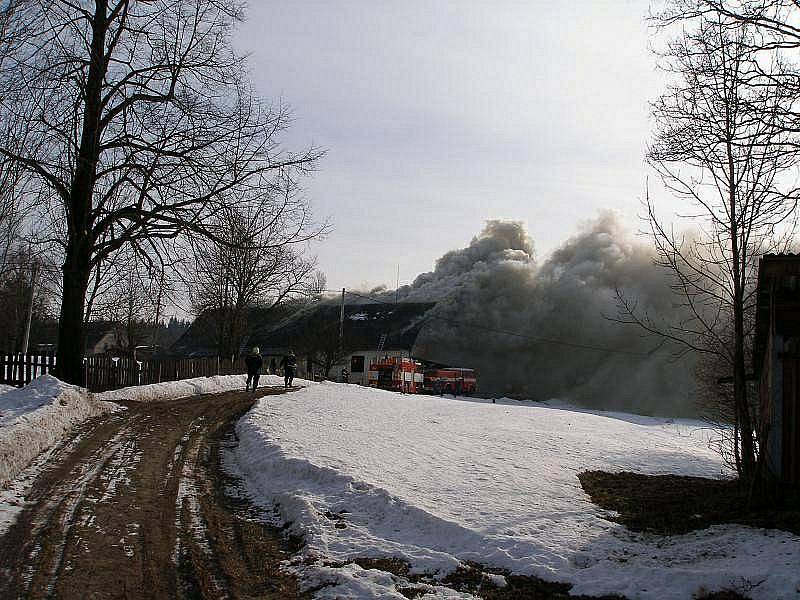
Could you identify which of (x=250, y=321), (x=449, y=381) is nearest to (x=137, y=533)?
(x=250, y=321)

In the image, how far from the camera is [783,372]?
9.38 metres

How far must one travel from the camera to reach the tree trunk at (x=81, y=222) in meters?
16.9

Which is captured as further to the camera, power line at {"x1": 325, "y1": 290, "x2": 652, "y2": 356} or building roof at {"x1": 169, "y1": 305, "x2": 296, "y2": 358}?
power line at {"x1": 325, "y1": 290, "x2": 652, "y2": 356}

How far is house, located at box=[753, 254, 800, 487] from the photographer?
30.2ft

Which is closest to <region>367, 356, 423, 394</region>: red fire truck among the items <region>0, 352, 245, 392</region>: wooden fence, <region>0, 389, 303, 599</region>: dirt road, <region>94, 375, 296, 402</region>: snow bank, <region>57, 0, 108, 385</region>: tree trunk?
<region>94, 375, 296, 402</region>: snow bank

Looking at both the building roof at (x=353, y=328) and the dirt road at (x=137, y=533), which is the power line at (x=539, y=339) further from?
the dirt road at (x=137, y=533)

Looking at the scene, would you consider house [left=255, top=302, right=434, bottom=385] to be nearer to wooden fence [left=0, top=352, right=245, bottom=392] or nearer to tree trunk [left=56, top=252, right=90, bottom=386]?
wooden fence [left=0, top=352, right=245, bottom=392]

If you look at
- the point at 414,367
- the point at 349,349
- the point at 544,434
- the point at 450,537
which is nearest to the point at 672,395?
the point at 414,367

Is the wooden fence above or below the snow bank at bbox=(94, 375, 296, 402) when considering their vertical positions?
above

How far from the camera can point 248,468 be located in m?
11.7

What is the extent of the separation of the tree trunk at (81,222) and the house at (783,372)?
45.8 ft

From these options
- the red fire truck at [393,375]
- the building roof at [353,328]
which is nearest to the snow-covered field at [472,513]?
the red fire truck at [393,375]

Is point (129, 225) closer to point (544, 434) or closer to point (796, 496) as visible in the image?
point (544, 434)

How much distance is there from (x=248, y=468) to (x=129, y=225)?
366 inches
